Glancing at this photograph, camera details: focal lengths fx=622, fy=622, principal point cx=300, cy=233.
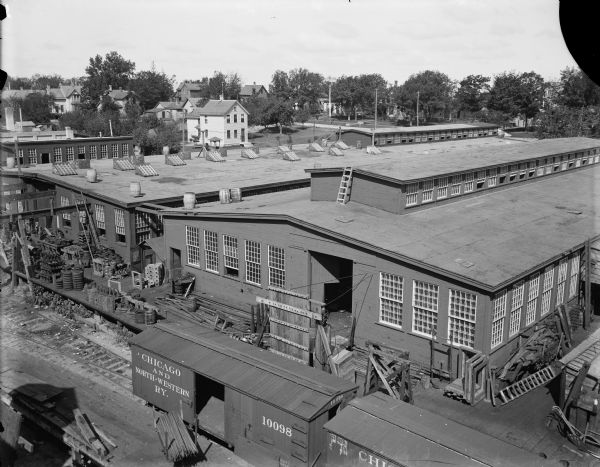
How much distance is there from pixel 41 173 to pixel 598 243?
110 ft

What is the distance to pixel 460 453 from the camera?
45.0 ft

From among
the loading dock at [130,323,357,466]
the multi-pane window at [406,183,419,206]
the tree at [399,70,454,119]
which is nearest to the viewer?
the loading dock at [130,323,357,466]

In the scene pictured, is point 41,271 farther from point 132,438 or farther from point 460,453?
point 460,453

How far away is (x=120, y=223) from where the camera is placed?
116 feet

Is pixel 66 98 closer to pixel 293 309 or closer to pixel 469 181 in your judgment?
pixel 469 181

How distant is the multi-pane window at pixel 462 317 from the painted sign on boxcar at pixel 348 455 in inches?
296

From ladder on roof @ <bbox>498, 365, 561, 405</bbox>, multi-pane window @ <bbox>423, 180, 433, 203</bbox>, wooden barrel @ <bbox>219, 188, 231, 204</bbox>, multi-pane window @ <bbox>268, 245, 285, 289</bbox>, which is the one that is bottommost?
ladder on roof @ <bbox>498, 365, 561, 405</bbox>

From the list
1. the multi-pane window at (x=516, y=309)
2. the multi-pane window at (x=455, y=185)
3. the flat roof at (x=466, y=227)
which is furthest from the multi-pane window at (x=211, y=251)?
the multi-pane window at (x=516, y=309)

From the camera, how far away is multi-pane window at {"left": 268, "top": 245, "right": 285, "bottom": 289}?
2645 centimetres

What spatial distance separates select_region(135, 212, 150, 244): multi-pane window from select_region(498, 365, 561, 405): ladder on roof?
73.7 ft

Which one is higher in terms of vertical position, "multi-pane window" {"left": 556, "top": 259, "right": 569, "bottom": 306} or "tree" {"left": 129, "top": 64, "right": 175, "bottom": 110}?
"tree" {"left": 129, "top": 64, "right": 175, "bottom": 110}

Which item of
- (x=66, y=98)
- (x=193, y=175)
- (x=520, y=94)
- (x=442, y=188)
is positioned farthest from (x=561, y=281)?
(x=66, y=98)

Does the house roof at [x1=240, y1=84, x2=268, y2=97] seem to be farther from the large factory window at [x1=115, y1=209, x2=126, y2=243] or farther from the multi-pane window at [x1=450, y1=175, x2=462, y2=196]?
the multi-pane window at [x1=450, y1=175, x2=462, y2=196]

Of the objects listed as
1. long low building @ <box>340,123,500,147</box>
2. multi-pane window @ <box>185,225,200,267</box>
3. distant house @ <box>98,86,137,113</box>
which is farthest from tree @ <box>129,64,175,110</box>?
multi-pane window @ <box>185,225,200,267</box>
